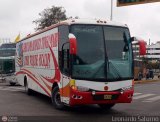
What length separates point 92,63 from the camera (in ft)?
42.3

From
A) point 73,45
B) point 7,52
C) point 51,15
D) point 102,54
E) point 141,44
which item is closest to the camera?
point 73,45

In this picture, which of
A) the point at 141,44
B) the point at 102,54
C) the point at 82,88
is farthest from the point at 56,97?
the point at 141,44

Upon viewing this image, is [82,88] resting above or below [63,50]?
below

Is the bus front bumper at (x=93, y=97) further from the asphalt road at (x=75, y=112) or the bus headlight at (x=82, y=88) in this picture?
the asphalt road at (x=75, y=112)

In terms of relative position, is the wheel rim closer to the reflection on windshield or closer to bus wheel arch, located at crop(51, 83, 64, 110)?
bus wheel arch, located at crop(51, 83, 64, 110)

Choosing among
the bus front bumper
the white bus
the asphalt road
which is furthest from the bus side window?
the asphalt road

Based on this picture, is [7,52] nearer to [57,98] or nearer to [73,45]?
[57,98]

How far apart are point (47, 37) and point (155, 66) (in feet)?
347

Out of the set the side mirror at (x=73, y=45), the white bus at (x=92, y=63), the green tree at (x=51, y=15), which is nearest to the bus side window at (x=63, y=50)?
the white bus at (x=92, y=63)

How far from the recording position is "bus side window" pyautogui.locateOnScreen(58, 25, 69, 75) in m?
13.3

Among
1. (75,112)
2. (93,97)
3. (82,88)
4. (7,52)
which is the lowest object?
(75,112)

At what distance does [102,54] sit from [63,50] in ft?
4.96

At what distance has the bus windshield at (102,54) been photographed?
12844 mm

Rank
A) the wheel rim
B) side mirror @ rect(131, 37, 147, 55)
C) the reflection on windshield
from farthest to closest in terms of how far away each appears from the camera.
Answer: the reflection on windshield, the wheel rim, side mirror @ rect(131, 37, 147, 55)
